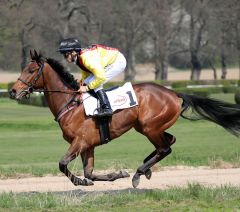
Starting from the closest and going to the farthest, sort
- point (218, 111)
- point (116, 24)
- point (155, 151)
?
point (155, 151)
point (218, 111)
point (116, 24)

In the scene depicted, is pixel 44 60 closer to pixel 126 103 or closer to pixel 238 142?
pixel 126 103

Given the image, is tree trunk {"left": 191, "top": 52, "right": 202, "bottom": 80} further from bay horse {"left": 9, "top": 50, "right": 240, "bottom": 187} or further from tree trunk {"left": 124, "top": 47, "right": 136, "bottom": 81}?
bay horse {"left": 9, "top": 50, "right": 240, "bottom": 187}

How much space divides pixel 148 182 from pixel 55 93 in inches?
97.4

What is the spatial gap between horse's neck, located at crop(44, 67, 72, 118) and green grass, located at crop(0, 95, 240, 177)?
1507 millimetres

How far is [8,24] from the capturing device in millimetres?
60719

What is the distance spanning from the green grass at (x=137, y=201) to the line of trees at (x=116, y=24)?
5078cm

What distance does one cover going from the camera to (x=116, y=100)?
10.8 m

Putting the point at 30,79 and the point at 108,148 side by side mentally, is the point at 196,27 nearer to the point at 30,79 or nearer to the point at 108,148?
the point at 108,148

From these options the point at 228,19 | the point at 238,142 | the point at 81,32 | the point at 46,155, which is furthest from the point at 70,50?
the point at 81,32

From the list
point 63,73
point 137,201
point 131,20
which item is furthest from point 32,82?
point 131,20

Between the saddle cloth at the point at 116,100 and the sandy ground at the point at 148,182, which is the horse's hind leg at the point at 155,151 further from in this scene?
the saddle cloth at the point at 116,100

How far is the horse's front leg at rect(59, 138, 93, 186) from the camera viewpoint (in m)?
10.4

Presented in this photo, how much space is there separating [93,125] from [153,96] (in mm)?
1118

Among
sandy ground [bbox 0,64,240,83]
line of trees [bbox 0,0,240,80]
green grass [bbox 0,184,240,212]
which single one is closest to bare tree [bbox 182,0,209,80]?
line of trees [bbox 0,0,240,80]
